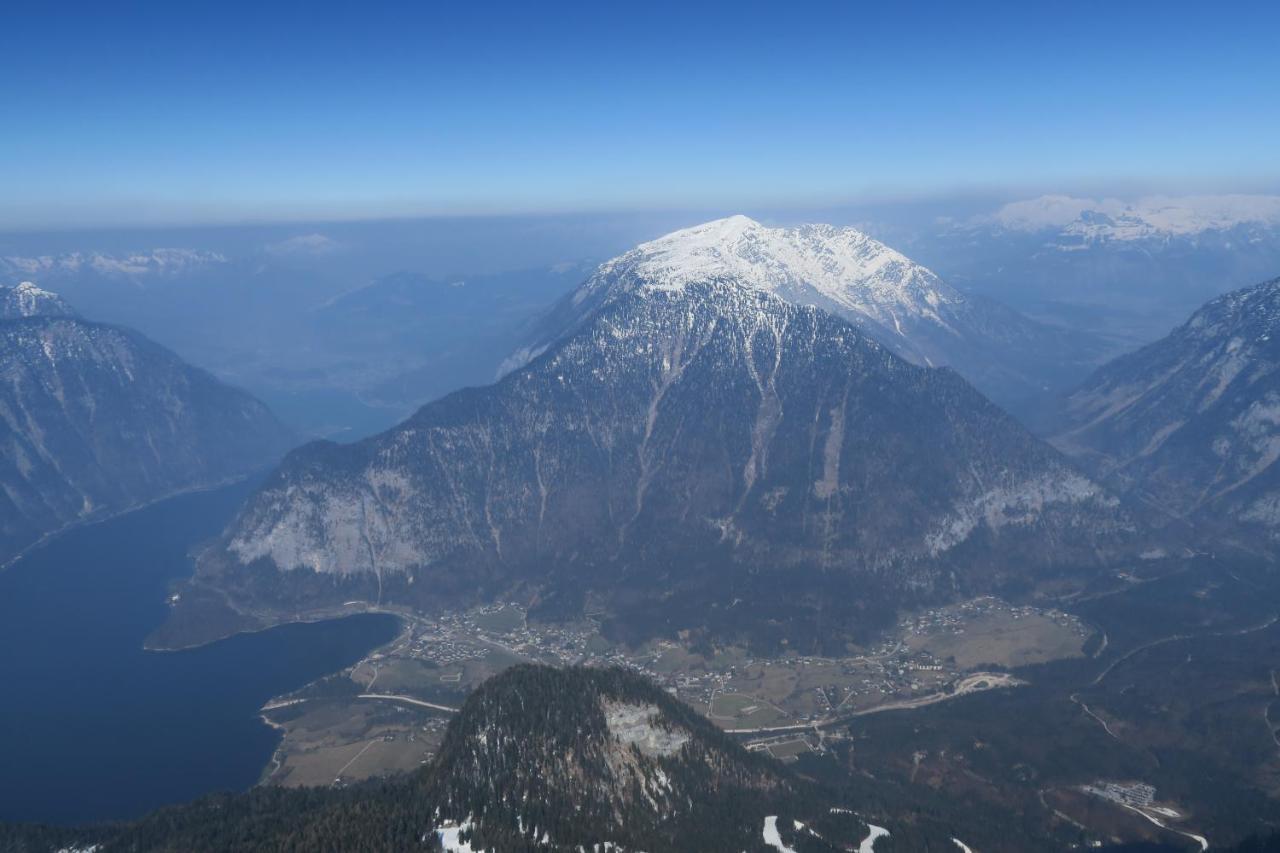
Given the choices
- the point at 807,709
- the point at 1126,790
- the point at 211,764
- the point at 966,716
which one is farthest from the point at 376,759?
the point at 1126,790

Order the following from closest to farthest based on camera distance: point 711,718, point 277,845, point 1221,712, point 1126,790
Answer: point 277,845 < point 1126,790 < point 1221,712 < point 711,718

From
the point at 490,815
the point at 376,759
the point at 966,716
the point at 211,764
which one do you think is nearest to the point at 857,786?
the point at 966,716

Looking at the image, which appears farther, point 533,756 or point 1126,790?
point 1126,790

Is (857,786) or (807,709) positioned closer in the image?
(857,786)

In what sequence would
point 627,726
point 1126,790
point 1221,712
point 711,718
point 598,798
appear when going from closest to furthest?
point 598,798
point 627,726
point 1126,790
point 1221,712
point 711,718

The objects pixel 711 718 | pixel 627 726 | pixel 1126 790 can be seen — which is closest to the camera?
pixel 627 726

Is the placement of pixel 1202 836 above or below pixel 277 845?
below

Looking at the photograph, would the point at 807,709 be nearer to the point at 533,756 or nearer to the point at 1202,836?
the point at 1202,836

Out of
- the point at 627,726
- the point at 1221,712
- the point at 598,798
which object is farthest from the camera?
the point at 1221,712

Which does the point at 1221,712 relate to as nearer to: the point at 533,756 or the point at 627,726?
the point at 627,726
